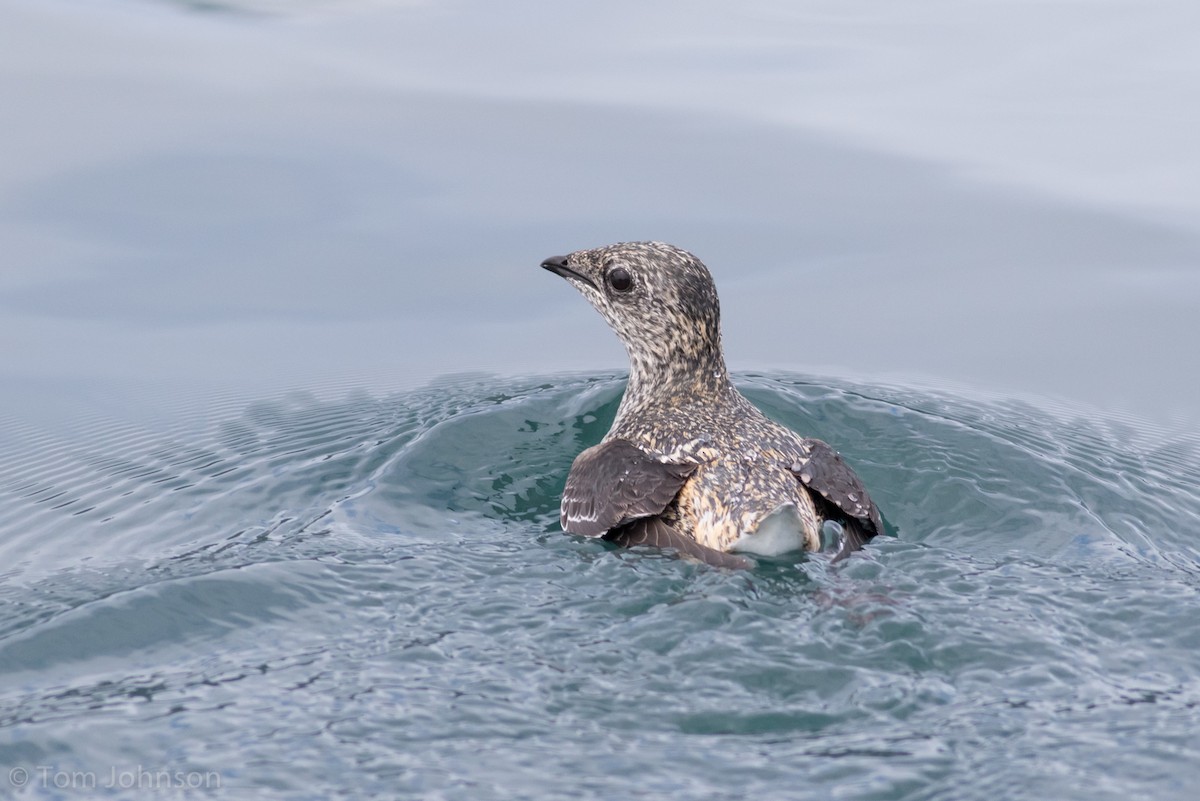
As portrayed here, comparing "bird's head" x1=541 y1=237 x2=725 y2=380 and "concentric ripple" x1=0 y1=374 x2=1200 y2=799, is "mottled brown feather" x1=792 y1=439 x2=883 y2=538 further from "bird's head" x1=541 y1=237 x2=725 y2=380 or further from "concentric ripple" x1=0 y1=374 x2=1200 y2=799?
"bird's head" x1=541 y1=237 x2=725 y2=380

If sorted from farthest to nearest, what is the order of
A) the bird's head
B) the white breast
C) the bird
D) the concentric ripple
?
1. the bird's head
2. the bird
3. the white breast
4. the concentric ripple

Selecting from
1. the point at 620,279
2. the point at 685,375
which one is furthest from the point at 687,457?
the point at 620,279

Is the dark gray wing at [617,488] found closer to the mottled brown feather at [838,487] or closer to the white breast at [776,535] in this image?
the white breast at [776,535]

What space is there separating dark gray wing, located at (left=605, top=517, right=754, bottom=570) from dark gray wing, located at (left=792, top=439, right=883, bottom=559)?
2.37 feet

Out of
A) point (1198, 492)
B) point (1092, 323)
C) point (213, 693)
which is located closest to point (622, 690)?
point (213, 693)

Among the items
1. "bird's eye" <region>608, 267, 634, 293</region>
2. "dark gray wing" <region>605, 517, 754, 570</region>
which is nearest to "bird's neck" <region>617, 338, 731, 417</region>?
"bird's eye" <region>608, 267, 634, 293</region>

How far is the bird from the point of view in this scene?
26.6 ft

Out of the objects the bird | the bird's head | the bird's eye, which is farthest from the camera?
the bird's eye

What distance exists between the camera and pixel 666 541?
26.8 ft

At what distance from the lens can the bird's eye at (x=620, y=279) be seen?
9.72m

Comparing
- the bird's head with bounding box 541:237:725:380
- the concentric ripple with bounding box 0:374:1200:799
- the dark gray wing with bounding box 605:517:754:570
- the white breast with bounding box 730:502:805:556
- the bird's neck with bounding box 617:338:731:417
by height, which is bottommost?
the concentric ripple with bounding box 0:374:1200:799

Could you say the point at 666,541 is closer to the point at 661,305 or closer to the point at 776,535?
the point at 776,535

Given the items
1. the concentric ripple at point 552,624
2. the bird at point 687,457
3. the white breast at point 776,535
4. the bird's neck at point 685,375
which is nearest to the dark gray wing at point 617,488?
the bird at point 687,457

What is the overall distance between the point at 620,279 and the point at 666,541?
7.55 ft
